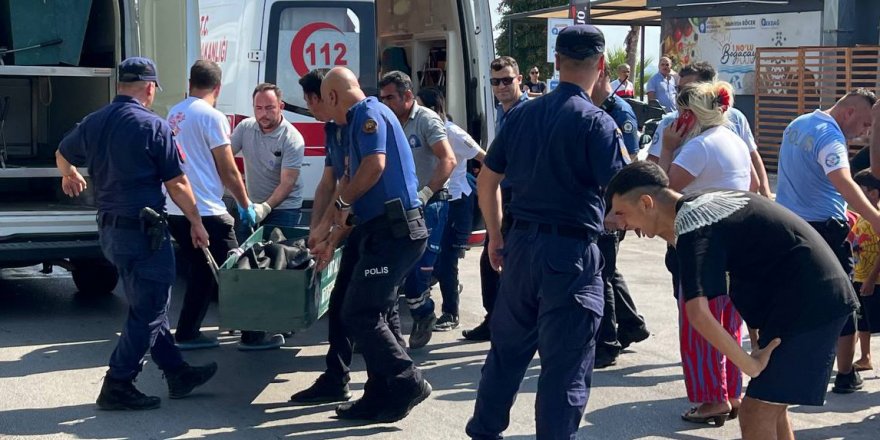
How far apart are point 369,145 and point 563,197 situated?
125 centimetres

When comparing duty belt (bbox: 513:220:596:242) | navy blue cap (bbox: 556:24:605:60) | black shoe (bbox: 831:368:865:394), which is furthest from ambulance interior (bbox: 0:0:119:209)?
black shoe (bbox: 831:368:865:394)

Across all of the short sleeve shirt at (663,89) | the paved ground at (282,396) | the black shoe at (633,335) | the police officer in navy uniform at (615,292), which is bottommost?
the paved ground at (282,396)

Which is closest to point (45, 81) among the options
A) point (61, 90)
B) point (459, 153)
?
point (61, 90)

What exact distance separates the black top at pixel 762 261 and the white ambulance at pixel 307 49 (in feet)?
15.6

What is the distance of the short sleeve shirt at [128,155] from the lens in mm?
5770

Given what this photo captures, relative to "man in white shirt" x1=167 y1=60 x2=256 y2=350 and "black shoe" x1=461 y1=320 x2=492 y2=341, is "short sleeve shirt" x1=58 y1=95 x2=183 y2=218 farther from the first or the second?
"black shoe" x1=461 y1=320 x2=492 y2=341

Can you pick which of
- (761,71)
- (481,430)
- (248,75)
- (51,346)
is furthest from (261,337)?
(761,71)

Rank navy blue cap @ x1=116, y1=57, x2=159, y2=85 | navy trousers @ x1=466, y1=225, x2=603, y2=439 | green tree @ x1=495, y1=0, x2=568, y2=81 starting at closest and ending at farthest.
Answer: navy trousers @ x1=466, y1=225, x2=603, y2=439, navy blue cap @ x1=116, y1=57, x2=159, y2=85, green tree @ x1=495, y1=0, x2=568, y2=81

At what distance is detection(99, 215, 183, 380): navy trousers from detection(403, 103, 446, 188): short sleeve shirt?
1854 mm

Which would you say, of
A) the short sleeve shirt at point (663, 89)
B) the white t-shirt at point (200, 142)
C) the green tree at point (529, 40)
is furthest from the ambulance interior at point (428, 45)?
the green tree at point (529, 40)

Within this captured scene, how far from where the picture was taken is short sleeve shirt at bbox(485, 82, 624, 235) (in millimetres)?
4590

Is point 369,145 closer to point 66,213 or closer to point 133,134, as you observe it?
point 133,134

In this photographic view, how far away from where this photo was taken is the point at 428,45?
33.3 ft

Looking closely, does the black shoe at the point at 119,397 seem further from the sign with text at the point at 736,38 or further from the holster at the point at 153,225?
the sign with text at the point at 736,38
